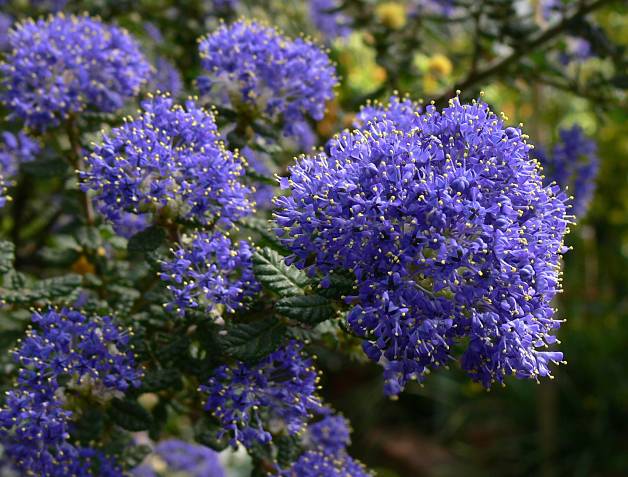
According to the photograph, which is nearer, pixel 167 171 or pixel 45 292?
pixel 167 171

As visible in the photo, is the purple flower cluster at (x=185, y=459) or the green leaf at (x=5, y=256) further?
the purple flower cluster at (x=185, y=459)

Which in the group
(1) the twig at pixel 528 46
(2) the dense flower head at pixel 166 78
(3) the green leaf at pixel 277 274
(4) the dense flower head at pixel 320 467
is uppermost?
(1) the twig at pixel 528 46

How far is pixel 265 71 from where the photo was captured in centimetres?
281

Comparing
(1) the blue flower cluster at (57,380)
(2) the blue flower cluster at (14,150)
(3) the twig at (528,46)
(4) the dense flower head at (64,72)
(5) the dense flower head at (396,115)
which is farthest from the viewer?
(3) the twig at (528,46)

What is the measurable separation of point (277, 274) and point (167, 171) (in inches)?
20.0

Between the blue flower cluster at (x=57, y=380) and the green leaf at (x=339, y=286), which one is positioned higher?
the green leaf at (x=339, y=286)

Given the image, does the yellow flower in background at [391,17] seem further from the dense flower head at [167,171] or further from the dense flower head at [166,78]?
the dense flower head at [167,171]

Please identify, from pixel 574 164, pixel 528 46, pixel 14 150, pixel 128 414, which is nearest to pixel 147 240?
pixel 128 414

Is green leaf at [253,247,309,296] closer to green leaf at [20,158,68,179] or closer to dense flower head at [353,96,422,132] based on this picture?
dense flower head at [353,96,422,132]

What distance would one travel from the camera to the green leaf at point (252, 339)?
2.08 m

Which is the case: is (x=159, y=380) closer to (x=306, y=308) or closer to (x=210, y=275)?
(x=210, y=275)

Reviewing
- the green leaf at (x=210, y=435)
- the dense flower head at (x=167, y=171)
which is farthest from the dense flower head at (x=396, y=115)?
the green leaf at (x=210, y=435)

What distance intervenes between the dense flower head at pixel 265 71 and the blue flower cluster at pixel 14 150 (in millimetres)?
987

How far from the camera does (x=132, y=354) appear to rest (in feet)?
7.64
